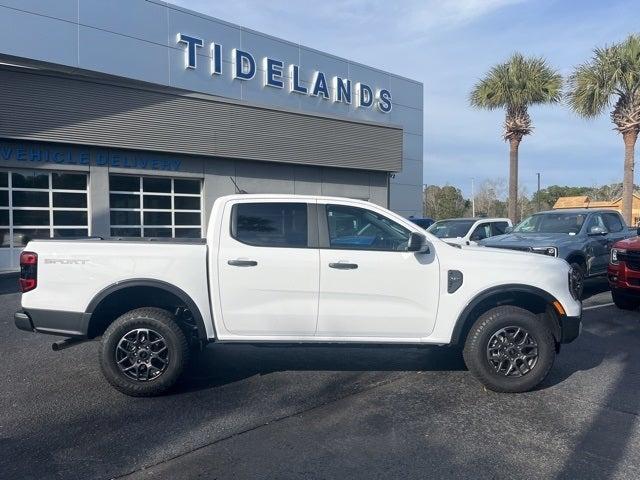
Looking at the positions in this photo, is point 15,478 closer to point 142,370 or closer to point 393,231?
point 142,370

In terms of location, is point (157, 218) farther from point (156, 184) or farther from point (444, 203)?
point (444, 203)

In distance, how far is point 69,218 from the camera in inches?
682

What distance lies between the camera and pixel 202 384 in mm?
5586

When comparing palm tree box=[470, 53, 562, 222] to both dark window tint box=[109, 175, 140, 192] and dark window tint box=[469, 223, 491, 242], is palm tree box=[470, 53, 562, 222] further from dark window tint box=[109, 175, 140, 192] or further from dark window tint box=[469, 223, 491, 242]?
dark window tint box=[109, 175, 140, 192]

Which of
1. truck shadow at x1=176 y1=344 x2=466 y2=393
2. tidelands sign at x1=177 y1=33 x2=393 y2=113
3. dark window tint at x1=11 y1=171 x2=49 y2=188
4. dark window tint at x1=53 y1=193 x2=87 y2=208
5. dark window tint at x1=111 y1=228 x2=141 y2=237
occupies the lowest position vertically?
truck shadow at x1=176 y1=344 x2=466 y2=393

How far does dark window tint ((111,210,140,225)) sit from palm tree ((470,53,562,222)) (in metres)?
15.1

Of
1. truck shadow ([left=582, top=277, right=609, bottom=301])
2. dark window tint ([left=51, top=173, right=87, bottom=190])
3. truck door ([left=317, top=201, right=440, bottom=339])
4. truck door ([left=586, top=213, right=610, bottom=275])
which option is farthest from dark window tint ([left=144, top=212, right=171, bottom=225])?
truck door ([left=317, top=201, right=440, bottom=339])

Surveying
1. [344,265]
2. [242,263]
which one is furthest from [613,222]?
[242,263]

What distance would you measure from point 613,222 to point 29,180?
51.8 feet

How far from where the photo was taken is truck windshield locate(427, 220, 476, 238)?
46.9 ft

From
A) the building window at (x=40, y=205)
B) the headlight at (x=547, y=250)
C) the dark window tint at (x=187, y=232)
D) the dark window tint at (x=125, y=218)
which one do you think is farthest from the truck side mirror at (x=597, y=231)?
the building window at (x=40, y=205)

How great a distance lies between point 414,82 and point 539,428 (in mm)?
27228

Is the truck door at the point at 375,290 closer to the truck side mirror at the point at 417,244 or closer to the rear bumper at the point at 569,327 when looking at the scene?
the truck side mirror at the point at 417,244

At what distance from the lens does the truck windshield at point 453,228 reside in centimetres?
1429
